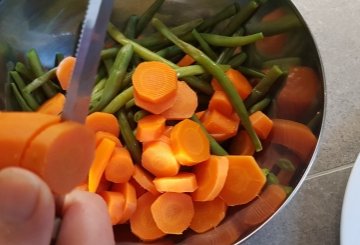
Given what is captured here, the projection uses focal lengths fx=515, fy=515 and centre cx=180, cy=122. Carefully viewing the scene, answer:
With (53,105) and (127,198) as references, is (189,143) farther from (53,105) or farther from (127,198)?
(53,105)

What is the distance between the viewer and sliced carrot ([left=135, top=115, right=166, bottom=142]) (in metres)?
0.96

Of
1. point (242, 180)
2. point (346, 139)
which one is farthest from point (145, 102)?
point (346, 139)

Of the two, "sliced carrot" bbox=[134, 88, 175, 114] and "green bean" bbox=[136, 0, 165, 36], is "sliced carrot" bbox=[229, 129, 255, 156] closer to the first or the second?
"sliced carrot" bbox=[134, 88, 175, 114]

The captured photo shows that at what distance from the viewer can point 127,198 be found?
93 centimetres

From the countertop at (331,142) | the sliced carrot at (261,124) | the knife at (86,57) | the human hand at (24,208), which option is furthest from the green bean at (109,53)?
the human hand at (24,208)

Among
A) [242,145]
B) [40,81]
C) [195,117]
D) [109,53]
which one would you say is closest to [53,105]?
[40,81]

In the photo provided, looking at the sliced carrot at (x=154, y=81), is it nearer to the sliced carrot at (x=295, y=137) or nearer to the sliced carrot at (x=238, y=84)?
the sliced carrot at (x=238, y=84)

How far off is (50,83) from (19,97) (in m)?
0.07

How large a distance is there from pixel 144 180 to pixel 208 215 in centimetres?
14

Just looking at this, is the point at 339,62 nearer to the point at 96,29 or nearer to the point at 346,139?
the point at 346,139

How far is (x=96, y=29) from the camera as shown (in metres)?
0.49

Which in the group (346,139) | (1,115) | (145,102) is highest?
(1,115)

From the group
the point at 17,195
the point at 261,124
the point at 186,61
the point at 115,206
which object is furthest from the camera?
the point at 186,61

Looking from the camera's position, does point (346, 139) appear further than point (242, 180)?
Yes
